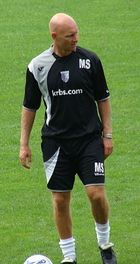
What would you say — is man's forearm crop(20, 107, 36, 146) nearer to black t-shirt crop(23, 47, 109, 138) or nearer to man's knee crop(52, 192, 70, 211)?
black t-shirt crop(23, 47, 109, 138)

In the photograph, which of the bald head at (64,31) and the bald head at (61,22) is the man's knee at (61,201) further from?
the bald head at (61,22)

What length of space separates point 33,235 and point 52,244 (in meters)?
0.41

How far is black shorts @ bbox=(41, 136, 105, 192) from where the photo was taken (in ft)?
30.5

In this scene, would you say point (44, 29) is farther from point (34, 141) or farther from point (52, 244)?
point (52, 244)

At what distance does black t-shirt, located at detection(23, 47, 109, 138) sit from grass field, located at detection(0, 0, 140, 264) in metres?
1.46

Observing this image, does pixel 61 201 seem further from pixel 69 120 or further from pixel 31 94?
pixel 31 94

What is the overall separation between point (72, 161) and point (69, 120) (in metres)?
0.41

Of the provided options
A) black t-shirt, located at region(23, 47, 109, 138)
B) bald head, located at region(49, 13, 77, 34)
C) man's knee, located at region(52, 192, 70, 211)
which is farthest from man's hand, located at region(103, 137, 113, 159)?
bald head, located at region(49, 13, 77, 34)

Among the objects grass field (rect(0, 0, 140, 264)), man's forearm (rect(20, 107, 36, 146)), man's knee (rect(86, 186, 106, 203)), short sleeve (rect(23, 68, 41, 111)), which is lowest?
grass field (rect(0, 0, 140, 264))

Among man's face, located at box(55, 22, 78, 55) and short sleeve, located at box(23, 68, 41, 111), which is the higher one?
man's face, located at box(55, 22, 78, 55)

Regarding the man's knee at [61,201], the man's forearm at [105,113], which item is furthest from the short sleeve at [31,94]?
the man's knee at [61,201]

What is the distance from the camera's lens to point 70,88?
30.2 ft

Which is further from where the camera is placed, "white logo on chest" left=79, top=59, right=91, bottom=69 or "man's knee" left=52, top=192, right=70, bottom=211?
"man's knee" left=52, top=192, right=70, bottom=211

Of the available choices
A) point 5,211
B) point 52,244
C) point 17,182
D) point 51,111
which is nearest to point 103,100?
point 51,111
